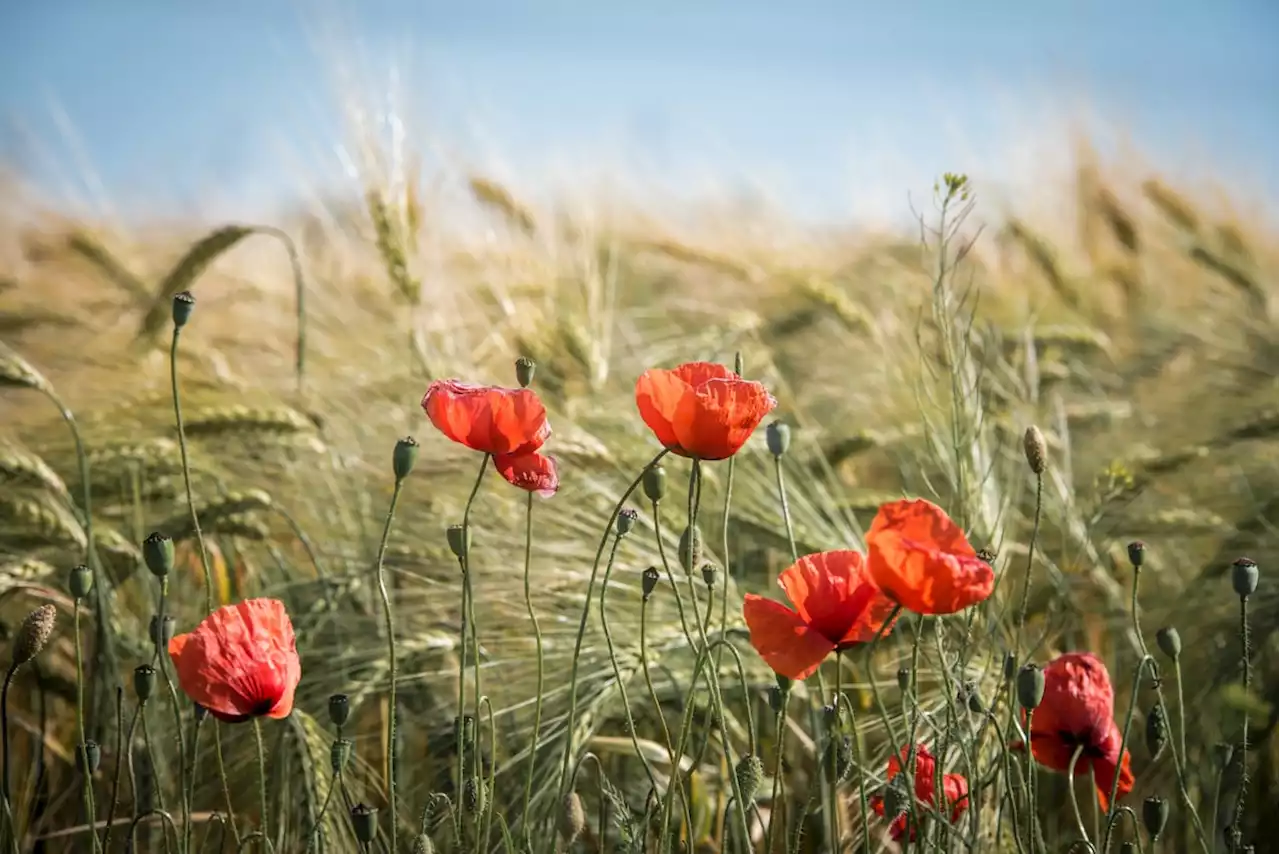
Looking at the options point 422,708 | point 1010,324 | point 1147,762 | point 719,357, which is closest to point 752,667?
point 422,708

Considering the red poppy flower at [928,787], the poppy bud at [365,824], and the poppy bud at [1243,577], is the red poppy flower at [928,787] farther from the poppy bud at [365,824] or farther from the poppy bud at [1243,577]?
the poppy bud at [365,824]

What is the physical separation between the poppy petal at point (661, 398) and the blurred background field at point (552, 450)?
23cm

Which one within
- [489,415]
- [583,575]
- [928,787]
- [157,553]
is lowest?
[928,787]

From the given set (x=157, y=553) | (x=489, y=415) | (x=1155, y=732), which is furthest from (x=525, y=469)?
(x=1155, y=732)

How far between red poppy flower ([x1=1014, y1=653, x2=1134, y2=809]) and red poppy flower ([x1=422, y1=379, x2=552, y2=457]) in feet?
1.55

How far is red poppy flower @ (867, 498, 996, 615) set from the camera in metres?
0.79

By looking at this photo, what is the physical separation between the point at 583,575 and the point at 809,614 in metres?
0.55

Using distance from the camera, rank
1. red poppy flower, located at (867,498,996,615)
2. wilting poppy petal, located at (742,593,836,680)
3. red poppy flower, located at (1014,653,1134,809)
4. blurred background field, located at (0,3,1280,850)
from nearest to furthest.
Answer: red poppy flower, located at (867,498,996,615) < wilting poppy petal, located at (742,593,836,680) < red poppy flower, located at (1014,653,1134,809) < blurred background field, located at (0,3,1280,850)

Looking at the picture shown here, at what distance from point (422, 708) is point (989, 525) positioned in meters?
0.68

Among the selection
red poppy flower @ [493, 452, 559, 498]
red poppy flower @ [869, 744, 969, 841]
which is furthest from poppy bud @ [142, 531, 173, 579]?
red poppy flower @ [869, 744, 969, 841]

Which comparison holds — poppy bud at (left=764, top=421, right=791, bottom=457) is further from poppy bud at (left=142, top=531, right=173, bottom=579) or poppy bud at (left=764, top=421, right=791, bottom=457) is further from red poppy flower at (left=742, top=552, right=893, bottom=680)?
poppy bud at (left=142, top=531, right=173, bottom=579)

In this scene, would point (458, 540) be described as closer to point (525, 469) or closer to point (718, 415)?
point (525, 469)

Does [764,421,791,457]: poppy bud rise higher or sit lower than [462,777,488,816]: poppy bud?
higher

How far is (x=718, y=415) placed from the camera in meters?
0.90
